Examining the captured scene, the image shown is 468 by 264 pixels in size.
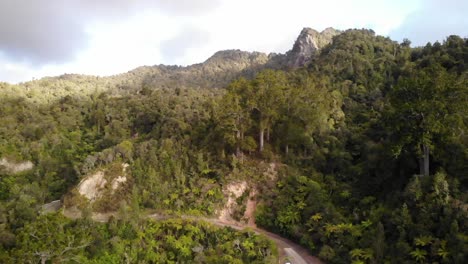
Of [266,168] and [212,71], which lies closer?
[266,168]

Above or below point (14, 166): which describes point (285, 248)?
below

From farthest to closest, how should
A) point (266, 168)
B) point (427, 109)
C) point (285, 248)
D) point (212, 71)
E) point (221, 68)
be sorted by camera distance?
point (221, 68) → point (212, 71) → point (266, 168) → point (285, 248) → point (427, 109)

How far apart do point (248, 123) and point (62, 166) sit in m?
24.1

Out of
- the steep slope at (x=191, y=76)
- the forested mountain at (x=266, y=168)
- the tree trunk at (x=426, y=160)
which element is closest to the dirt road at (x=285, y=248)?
the forested mountain at (x=266, y=168)

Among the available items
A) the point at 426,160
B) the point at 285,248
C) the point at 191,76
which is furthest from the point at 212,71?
the point at 426,160

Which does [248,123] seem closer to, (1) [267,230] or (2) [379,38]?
(1) [267,230]

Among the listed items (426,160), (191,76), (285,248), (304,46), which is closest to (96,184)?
(285,248)

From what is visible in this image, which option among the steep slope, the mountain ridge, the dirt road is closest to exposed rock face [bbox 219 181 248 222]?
the dirt road

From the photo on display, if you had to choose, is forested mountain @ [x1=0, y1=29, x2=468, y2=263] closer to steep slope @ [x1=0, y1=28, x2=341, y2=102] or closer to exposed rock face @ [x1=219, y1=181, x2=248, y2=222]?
exposed rock face @ [x1=219, y1=181, x2=248, y2=222]

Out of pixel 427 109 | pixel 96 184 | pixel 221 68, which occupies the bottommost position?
pixel 96 184

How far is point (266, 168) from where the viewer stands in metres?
34.2

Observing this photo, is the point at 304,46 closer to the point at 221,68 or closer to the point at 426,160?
the point at 221,68

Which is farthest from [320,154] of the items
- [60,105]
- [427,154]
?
[60,105]

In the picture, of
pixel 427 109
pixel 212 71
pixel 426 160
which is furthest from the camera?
pixel 212 71
